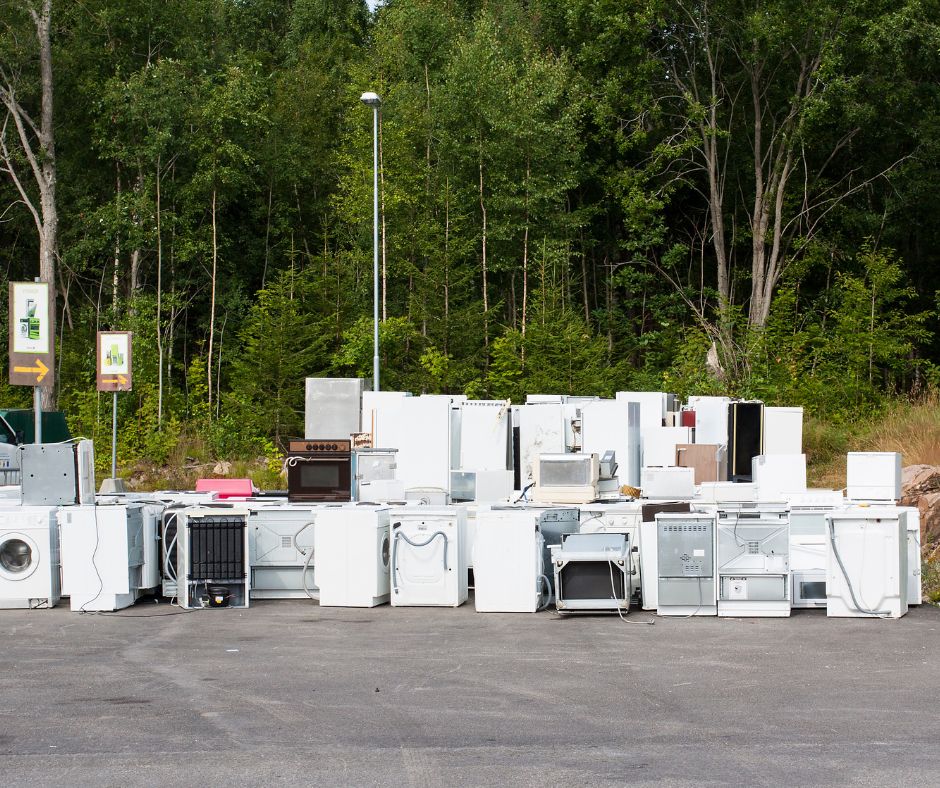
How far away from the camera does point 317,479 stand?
14000 millimetres

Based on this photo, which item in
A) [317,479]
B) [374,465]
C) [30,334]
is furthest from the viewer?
[30,334]

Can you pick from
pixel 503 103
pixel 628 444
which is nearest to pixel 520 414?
pixel 628 444

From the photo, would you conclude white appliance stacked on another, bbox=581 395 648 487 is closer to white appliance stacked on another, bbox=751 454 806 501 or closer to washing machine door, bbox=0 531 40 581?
white appliance stacked on another, bbox=751 454 806 501

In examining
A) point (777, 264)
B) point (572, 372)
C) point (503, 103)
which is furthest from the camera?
point (777, 264)

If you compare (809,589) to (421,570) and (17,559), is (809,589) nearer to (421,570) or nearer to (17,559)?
(421,570)

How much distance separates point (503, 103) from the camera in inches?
1289

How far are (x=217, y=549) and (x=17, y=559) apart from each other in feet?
7.43

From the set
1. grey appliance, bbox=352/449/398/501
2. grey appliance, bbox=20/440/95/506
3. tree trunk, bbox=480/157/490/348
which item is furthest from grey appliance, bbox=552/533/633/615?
tree trunk, bbox=480/157/490/348

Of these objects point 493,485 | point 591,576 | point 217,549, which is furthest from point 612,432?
point 217,549

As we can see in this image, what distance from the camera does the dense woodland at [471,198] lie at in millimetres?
30859

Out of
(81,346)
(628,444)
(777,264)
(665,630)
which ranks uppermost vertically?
(777,264)

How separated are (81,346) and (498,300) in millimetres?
12500

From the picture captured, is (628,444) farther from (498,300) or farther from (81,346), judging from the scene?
(81,346)

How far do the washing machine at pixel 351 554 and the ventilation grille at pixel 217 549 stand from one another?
2.78 feet
